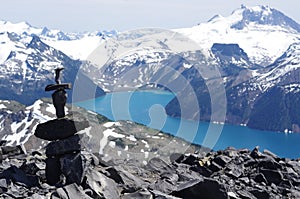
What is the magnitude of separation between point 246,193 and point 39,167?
1386 centimetres

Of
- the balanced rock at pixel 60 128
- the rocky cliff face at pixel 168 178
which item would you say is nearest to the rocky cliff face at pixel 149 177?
the rocky cliff face at pixel 168 178

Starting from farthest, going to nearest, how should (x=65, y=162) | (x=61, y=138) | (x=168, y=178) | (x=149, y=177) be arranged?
(x=149, y=177)
(x=168, y=178)
(x=61, y=138)
(x=65, y=162)

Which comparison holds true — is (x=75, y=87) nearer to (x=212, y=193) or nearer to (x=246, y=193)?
(x=212, y=193)

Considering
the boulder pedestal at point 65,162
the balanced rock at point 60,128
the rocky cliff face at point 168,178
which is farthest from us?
the balanced rock at point 60,128

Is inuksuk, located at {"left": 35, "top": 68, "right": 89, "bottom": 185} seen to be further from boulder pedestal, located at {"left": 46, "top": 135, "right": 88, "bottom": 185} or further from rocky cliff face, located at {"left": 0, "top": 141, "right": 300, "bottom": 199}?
rocky cliff face, located at {"left": 0, "top": 141, "right": 300, "bottom": 199}

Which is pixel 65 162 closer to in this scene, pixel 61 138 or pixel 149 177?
pixel 61 138

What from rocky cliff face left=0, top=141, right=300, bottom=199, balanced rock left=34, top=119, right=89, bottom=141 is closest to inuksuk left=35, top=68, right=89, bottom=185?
balanced rock left=34, top=119, right=89, bottom=141

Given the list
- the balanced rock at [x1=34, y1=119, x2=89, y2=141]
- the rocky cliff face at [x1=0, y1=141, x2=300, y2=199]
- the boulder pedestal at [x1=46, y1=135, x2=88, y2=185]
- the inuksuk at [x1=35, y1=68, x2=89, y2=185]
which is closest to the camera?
the rocky cliff face at [x1=0, y1=141, x2=300, y2=199]

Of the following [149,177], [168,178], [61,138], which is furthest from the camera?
[149,177]

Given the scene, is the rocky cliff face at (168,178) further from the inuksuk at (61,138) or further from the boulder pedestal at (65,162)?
the inuksuk at (61,138)

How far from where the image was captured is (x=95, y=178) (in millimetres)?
27828

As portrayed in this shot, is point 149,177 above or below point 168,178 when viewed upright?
below

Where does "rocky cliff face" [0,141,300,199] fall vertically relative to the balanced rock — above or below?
below

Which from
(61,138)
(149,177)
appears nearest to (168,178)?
(149,177)
